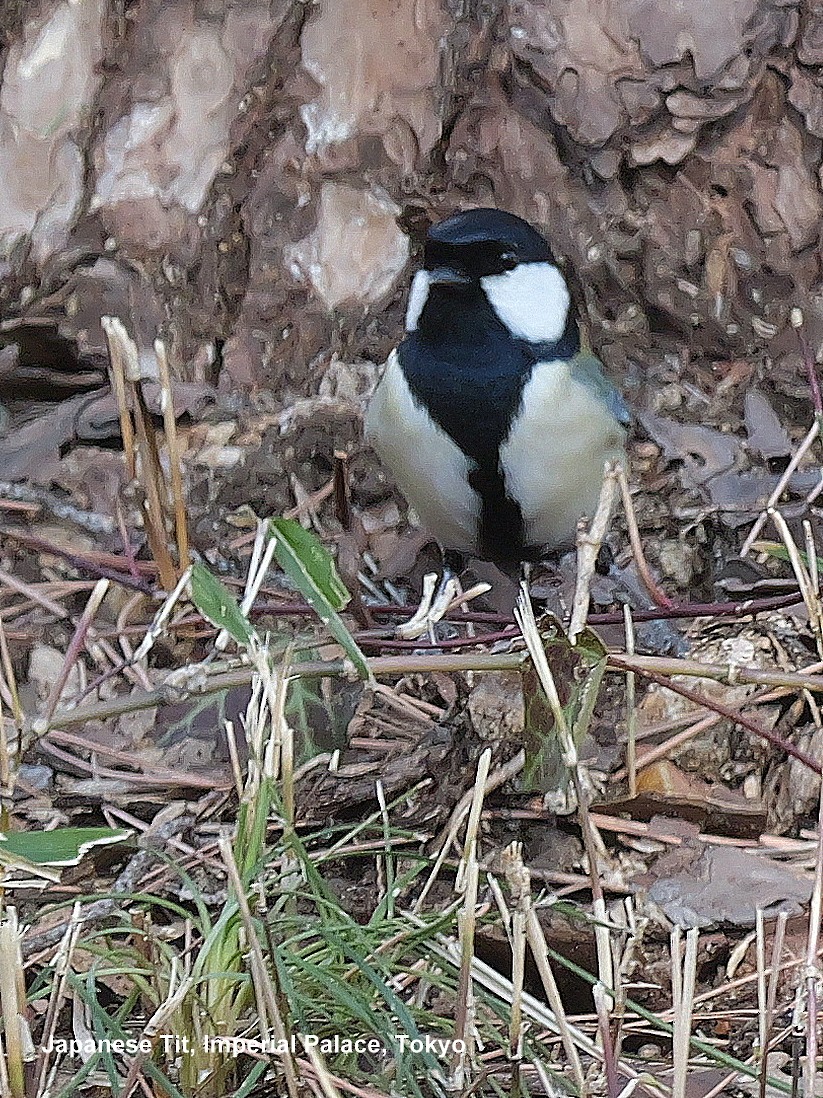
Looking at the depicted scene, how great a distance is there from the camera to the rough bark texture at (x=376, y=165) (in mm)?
1948

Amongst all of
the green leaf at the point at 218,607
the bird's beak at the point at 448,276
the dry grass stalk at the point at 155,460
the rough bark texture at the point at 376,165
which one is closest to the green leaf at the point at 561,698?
the green leaf at the point at 218,607

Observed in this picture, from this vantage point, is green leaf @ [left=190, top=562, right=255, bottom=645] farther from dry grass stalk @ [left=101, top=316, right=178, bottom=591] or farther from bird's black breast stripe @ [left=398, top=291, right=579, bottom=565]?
bird's black breast stripe @ [left=398, top=291, right=579, bottom=565]

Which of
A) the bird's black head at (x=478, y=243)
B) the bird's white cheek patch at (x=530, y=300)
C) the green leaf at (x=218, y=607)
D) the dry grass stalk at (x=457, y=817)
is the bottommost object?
the dry grass stalk at (x=457, y=817)

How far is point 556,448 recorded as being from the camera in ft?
5.54

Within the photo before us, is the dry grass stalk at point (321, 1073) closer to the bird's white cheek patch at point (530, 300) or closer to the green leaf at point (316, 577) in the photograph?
the green leaf at point (316, 577)

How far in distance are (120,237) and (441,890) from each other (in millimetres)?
1294

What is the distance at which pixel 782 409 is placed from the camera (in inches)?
82.0

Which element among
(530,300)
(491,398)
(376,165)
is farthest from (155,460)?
(376,165)

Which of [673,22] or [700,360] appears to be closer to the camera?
[673,22]

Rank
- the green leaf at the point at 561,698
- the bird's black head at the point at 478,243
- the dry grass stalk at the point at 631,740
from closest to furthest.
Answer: the green leaf at the point at 561,698 < the dry grass stalk at the point at 631,740 < the bird's black head at the point at 478,243

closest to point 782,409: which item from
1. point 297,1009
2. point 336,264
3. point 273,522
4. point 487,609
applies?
point 487,609

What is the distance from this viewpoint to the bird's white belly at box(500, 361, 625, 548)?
5.50ft

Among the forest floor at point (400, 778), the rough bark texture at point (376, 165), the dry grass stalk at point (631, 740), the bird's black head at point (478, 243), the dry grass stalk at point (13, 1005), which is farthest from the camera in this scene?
the rough bark texture at point (376, 165)

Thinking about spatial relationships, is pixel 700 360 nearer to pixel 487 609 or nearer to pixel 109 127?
pixel 487 609
